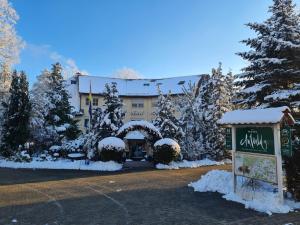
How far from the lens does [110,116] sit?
88.2 feet

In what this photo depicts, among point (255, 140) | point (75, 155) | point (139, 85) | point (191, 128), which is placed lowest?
point (75, 155)

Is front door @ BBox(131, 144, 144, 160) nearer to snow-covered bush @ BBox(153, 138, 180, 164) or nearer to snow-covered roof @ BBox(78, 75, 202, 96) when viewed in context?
snow-covered bush @ BBox(153, 138, 180, 164)

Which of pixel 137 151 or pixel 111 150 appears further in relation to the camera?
pixel 137 151

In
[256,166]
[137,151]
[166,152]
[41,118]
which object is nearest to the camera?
[256,166]

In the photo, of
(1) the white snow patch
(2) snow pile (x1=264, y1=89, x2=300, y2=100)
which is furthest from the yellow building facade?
(2) snow pile (x1=264, y1=89, x2=300, y2=100)

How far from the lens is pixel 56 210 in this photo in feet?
32.2

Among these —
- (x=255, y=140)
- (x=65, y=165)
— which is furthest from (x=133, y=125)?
(x=255, y=140)

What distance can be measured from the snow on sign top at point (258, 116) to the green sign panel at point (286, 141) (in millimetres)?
496

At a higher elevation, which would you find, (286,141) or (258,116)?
(258,116)

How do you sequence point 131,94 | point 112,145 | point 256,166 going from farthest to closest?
point 131,94 → point 112,145 → point 256,166

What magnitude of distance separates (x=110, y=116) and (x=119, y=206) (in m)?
17.1

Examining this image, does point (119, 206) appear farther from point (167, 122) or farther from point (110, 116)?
point (167, 122)

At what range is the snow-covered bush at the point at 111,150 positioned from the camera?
22734 mm

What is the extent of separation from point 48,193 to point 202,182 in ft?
21.4
